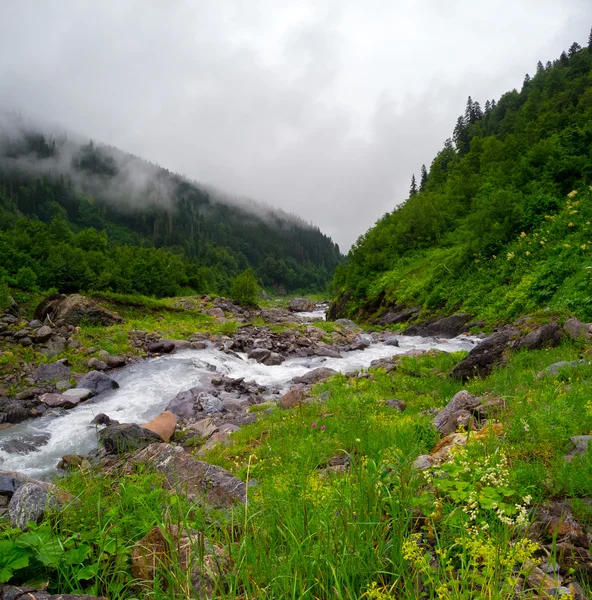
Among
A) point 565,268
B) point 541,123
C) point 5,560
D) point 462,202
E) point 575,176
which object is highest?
point 541,123

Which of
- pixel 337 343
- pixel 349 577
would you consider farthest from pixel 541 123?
pixel 349 577

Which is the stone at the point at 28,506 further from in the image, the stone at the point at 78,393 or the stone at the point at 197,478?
the stone at the point at 78,393

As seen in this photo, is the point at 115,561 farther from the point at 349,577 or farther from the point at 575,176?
the point at 575,176

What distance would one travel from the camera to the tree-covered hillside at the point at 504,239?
1736 cm

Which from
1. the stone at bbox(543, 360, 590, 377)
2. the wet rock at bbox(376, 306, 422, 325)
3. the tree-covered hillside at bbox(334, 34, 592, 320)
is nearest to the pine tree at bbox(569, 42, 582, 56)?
the tree-covered hillside at bbox(334, 34, 592, 320)

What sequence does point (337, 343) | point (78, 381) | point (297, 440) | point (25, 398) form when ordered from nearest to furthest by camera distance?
point (297, 440), point (25, 398), point (78, 381), point (337, 343)

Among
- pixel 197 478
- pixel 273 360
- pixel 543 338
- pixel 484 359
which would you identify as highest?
pixel 543 338

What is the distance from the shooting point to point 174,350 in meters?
19.0

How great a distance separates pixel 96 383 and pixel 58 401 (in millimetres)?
1810

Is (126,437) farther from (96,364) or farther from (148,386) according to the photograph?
(96,364)

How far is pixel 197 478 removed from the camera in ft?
14.3

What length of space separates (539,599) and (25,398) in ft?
46.2

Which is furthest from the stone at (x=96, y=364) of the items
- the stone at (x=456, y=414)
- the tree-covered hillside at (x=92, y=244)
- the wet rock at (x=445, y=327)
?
the wet rock at (x=445, y=327)

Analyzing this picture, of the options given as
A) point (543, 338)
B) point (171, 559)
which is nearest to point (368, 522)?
point (171, 559)
